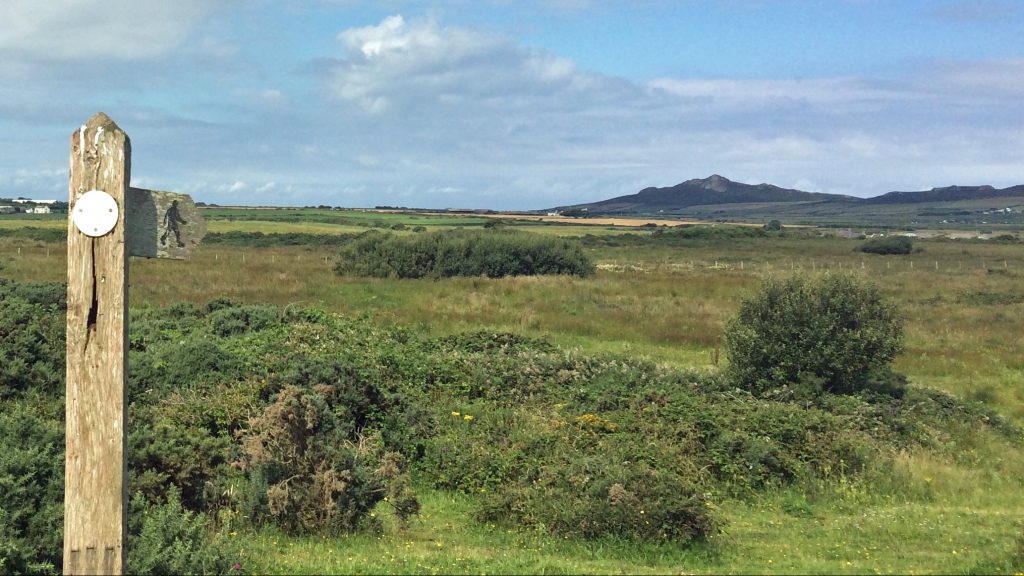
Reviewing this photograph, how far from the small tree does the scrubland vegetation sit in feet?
Answer: 0.14

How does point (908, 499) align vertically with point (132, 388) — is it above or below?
below

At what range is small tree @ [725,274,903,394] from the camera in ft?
54.2

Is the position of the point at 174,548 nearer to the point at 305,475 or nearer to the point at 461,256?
the point at 305,475

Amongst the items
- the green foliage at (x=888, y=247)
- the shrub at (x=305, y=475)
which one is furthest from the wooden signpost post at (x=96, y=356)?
the green foliage at (x=888, y=247)

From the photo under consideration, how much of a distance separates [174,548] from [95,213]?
277 cm

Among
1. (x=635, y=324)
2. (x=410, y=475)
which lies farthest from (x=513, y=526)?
(x=635, y=324)

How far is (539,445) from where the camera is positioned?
38.1 ft

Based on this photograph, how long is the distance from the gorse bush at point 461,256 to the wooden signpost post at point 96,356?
122 feet

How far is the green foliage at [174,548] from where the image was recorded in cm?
579

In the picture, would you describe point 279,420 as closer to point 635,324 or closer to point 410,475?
point 410,475

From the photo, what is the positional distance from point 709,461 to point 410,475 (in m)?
4.02

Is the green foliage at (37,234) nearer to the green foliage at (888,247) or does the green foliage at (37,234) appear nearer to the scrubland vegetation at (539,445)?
the scrubland vegetation at (539,445)

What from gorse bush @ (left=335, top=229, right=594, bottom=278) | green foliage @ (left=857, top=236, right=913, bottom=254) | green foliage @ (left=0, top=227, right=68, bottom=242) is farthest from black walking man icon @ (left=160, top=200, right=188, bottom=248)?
green foliage @ (left=857, top=236, right=913, bottom=254)

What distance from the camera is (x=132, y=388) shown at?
12.8 meters
